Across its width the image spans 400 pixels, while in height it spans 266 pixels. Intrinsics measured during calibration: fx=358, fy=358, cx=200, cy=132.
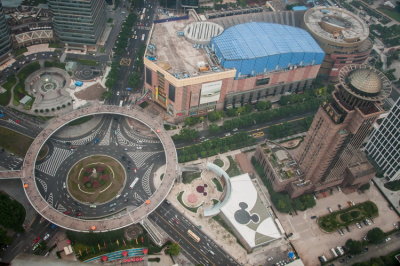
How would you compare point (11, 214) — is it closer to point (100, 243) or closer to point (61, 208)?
point (61, 208)

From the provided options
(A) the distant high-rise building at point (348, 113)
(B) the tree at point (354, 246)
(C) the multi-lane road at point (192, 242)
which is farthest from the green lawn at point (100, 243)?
(A) the distant high-rise building at point (348, 113)

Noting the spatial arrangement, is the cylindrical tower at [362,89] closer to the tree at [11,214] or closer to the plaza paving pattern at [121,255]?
the plaza paving pattern at [121,255]

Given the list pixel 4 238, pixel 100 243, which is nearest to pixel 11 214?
pixel 4 238

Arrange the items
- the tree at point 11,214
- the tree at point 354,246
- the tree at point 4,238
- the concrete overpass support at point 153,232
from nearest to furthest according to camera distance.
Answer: the tree at point 4,238 → the tree at point 11,214 → the concrete overpass support at point 153,232 → the tree at point 354,246

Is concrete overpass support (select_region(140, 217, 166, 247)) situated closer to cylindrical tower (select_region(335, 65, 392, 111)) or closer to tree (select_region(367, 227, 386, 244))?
tree (select_region(367, 227, 386, 244))

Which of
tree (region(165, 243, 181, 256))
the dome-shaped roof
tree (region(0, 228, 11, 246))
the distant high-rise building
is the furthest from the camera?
tree (region(165, 243, 181, 256))

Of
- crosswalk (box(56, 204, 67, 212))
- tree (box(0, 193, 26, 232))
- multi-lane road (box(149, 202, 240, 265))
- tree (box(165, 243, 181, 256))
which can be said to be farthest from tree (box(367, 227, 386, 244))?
tree (box(0, 193, 26, 232))
